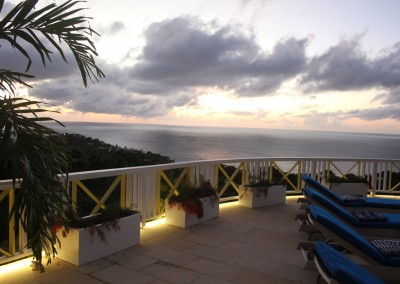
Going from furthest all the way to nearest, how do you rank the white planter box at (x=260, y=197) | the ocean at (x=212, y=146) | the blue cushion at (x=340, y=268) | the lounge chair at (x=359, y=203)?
the ocean at (x=212, y=146)
the white planter box at (x=260, y=197)
the lounge chair at (x=359, y=203)
the blue cushion at (x=340, y=268)

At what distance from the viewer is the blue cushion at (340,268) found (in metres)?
2.32

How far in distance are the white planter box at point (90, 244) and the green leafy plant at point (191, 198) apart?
3.60ft

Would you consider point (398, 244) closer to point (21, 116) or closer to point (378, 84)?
point (21, 116)

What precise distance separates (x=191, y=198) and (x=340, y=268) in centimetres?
301

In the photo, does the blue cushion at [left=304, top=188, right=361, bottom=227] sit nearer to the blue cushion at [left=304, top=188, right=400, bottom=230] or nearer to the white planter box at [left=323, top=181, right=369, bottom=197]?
the blue cushion at [left=304, top=188, right=400, bottom=230]

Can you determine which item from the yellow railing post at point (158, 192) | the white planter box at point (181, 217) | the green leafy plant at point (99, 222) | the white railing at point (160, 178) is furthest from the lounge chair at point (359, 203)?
the green leafy plant at point (99, 222)

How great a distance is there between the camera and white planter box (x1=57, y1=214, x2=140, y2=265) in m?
3.57

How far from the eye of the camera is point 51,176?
2242 mm

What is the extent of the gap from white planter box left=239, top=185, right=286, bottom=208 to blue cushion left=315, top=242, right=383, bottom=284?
369 centimetres

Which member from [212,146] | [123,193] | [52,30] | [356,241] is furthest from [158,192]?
[212,146]

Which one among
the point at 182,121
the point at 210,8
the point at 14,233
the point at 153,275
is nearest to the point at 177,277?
the point at 153,275

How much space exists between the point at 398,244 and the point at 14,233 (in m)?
3.81

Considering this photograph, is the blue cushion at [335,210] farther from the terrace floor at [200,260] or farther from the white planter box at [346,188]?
the white planter box at [346,188]

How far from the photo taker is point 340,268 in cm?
239
